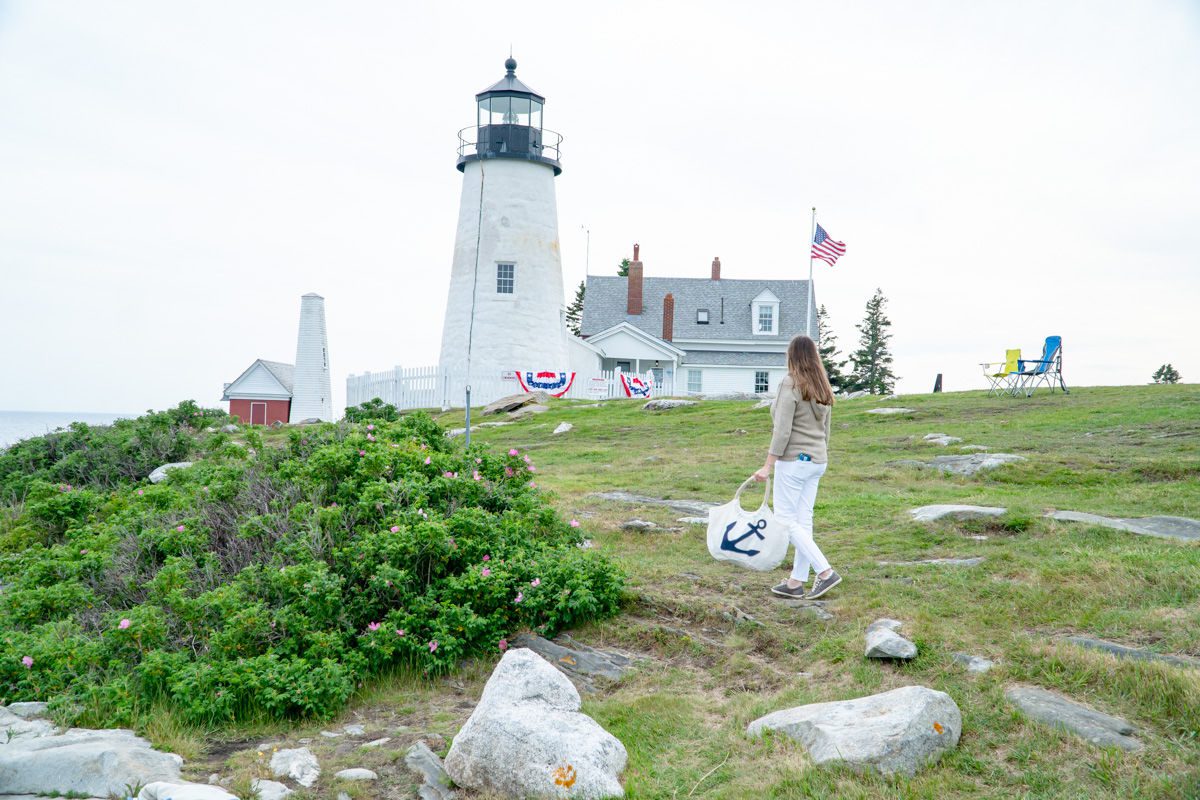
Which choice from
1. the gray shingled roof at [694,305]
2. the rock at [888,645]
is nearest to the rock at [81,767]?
the rock at [888,645]

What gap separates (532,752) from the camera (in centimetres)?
458

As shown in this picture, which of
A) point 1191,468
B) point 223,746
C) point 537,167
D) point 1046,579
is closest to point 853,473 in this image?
point 1191,468

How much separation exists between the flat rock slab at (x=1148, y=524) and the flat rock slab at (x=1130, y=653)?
2.72m

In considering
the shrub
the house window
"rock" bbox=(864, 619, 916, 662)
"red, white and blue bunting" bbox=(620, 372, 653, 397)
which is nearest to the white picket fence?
"red, white and blue bunting" bbox=(620, 372, 653, 397)

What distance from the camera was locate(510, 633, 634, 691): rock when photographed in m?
6.06

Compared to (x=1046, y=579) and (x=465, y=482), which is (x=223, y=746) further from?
(x=1046, y=579)

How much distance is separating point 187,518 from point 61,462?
25.0ft

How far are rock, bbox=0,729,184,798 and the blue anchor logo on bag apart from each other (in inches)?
163

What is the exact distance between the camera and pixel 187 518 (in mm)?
7918

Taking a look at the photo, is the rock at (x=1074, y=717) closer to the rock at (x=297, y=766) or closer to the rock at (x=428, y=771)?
the rock at (x=428, y=771)

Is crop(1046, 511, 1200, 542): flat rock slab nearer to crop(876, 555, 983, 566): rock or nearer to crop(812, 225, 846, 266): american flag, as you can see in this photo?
crop(876, 555, 983, 566): rock

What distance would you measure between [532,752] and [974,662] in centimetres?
267

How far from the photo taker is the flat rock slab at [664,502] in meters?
10.4

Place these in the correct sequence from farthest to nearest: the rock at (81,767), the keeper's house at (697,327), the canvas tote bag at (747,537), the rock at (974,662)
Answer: the keeper's house at (697,327) → the canvas tote bag at (747,537) → the rock at (974,662) → the rock at (81,767)
